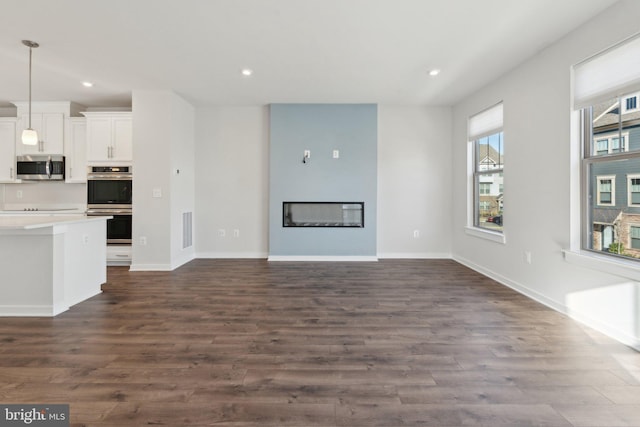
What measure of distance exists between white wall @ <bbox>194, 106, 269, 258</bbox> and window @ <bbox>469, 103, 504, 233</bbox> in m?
3.59

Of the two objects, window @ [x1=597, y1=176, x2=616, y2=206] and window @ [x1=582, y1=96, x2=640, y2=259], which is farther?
window @ [x1=597, y1=176, x2=616, y2=206]

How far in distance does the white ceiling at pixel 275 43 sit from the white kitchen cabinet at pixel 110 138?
41 centimetres

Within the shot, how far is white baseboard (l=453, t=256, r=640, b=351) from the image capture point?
7.78 feet

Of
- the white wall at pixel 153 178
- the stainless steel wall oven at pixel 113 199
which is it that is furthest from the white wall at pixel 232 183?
the stainless steel wall oven at pixel 113 199

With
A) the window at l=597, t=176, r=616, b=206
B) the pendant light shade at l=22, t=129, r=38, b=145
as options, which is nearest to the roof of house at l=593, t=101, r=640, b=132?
the window at l=597, t=176, r=616, b=206

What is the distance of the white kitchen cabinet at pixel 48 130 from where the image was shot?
5195mm

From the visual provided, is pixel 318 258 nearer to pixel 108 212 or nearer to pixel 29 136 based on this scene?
pixel 108 212

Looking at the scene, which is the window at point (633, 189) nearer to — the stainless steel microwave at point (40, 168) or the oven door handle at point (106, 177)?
the oven door handle at point (106, 177)

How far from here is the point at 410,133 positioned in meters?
5.71

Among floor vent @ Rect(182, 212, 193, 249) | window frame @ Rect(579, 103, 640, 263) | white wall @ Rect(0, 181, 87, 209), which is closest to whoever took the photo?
window frame @ Rect(579, 103, 640, 263)

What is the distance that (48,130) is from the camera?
520cm

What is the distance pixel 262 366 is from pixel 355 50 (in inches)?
129

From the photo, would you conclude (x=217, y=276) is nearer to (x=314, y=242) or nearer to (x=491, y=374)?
(x=314, y=242)

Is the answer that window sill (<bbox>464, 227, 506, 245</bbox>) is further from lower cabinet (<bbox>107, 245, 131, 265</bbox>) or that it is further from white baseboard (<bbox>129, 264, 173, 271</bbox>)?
lower cabinet (<bbox>107, 245, 131, 265</bbox>)
